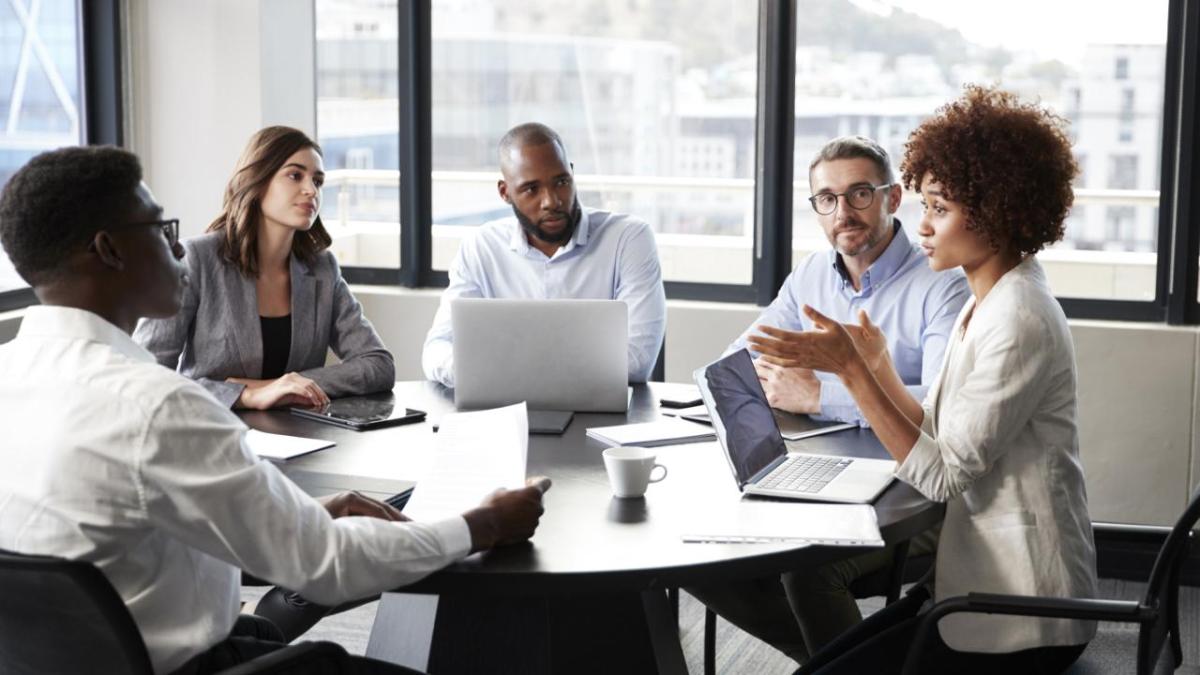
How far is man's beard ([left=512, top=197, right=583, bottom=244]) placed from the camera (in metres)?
3.53

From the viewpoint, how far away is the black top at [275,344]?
316 cm

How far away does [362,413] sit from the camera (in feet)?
9.05

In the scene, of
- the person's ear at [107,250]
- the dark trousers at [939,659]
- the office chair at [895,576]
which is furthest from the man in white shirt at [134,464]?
the office chair at [895,576]

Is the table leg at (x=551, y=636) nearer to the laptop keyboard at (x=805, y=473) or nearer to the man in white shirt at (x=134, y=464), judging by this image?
the laptop keyboard at (x=805, y=473)

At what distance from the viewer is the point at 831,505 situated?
208cm

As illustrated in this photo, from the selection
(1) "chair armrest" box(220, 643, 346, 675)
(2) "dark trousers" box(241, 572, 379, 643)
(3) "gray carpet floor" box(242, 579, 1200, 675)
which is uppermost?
(1) "chair armrest" box(220, 643, 346, 675)

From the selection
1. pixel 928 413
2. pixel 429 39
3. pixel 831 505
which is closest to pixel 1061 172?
pixel 928 413

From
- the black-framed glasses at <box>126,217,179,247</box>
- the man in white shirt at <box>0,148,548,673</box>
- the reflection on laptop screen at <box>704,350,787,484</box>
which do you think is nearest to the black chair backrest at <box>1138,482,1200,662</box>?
the reflection on laptop screen at <box>704,350,787,484</box>

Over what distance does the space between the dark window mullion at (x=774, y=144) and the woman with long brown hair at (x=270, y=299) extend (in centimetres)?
170

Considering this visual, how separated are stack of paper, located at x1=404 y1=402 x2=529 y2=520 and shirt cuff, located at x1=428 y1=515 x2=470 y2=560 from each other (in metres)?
0.14

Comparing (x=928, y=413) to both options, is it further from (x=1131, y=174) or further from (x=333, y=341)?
(x=1131, y=174)

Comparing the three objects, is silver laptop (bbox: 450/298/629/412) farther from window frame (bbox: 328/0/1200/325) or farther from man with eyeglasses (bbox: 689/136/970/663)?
window frame (bbox: 328/0/1200/325)

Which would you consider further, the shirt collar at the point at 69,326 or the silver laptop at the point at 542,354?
the silver laptop at the point at 542,354

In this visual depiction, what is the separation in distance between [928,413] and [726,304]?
2093 millimetres
